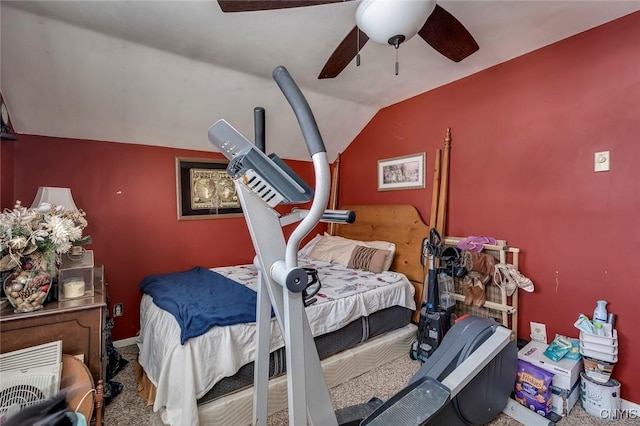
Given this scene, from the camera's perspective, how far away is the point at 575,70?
2072mm

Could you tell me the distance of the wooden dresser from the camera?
1.43m

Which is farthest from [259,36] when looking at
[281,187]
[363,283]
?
[363,283]

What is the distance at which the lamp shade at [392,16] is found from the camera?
123 cm

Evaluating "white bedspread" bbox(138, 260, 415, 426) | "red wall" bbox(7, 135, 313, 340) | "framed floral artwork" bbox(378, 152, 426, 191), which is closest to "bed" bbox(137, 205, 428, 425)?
"white bedspread" bbox(138, 260, 415, 426)

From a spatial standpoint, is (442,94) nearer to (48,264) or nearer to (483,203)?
(483,203)

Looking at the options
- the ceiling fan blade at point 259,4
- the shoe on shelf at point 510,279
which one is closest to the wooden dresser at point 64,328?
the ceiling fan blade at point 259,4

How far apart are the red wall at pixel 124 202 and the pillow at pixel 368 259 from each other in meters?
1.54

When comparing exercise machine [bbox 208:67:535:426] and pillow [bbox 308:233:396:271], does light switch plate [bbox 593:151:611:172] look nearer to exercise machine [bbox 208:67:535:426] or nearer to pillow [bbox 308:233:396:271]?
exercise machine [bbox 208:67:535:426]

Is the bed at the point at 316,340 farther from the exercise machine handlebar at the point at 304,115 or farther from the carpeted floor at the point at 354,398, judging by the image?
the exercise machine handlebar at the point at 304,115

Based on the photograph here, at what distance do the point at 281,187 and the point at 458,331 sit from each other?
1493mm

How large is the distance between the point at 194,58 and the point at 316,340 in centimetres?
221

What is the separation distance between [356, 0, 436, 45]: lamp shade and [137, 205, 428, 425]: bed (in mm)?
1612

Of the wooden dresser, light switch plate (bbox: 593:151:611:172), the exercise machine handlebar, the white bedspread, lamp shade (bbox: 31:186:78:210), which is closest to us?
the exercise machine handlebar

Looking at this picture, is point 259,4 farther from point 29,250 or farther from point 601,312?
point 601,312
